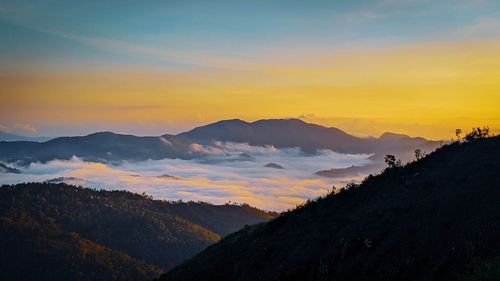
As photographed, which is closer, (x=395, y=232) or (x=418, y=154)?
(x=395, y=232)

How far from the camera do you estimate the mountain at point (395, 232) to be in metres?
15.1

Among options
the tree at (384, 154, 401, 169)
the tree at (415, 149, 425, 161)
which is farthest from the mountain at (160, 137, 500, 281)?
the tree at (415, 149, 425, 161)

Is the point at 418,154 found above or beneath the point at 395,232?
above

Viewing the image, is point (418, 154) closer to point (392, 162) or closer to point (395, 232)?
Result: point (392, 162)

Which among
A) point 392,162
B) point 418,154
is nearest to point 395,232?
point 392,162

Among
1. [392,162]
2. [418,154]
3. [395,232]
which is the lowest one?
[395,232]

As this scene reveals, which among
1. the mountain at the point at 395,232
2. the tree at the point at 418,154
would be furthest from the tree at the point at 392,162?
the tree at the point at 418,154

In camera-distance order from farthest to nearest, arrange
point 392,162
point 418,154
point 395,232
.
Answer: point 418,154 < point 392,162 < point 395,232

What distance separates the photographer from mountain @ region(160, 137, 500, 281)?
15078mm

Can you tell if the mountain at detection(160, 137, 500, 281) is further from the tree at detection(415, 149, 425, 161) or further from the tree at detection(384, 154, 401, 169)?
the tree at detection(415, 149, 425, 161)

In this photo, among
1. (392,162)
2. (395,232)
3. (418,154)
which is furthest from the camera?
(418,154)

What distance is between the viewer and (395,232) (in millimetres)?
18250

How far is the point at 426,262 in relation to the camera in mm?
15195

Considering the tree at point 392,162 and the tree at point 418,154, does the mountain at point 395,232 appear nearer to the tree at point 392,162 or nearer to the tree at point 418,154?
the tree at point 392,162
